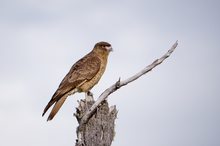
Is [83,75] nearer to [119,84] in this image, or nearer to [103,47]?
[103,47]

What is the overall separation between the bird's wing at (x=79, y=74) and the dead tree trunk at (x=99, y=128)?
5.22 feet

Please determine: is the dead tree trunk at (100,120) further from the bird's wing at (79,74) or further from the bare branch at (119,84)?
the bird's wing at (79,74)

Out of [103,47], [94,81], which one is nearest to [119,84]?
[94,81]

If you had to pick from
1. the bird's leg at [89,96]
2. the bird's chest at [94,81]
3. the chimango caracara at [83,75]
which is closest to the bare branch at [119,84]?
the bird's leg at [89,96]

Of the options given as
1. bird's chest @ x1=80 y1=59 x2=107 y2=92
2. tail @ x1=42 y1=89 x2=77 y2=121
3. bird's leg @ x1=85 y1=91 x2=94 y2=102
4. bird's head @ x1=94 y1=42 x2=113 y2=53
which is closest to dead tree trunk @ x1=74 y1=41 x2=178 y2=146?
bird's leg @ x1=85 y1=91 x2=94 y2=102

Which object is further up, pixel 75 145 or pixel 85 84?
pixel 85 84

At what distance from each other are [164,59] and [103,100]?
1287 mm

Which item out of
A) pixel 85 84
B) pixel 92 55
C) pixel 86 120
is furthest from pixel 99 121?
pixel 92 55

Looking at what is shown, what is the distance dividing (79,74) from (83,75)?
15 centimetres

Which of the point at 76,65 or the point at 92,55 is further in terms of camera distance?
the point at 92,55

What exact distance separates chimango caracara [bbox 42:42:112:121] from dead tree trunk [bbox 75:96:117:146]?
133cm

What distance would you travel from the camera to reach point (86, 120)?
342 inches

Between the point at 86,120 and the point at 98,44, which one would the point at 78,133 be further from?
the point at 98,44

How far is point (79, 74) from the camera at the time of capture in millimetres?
11477
